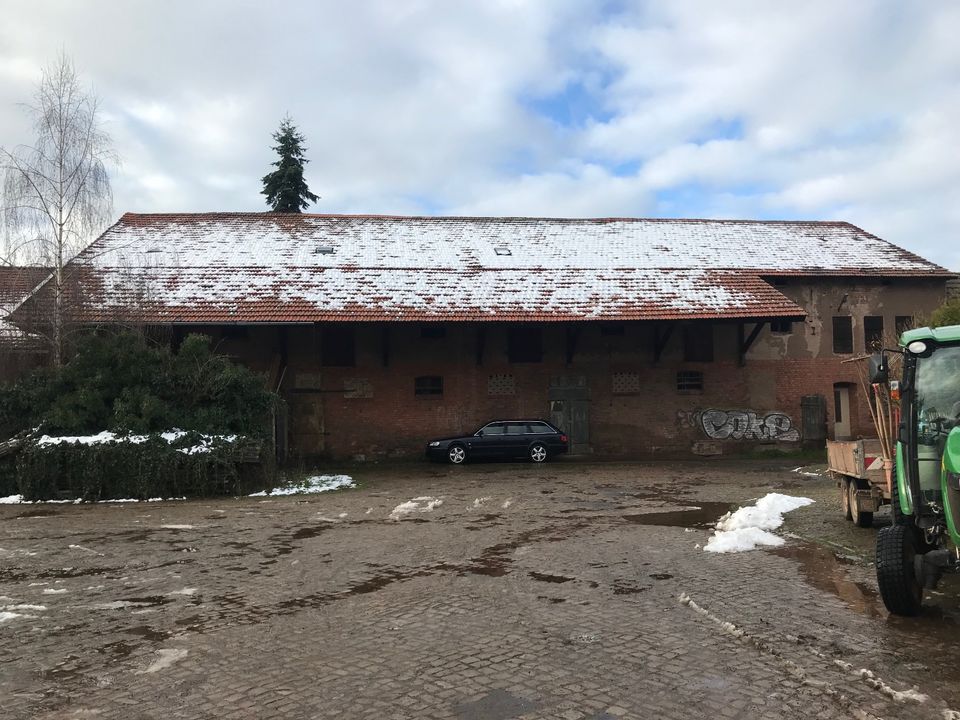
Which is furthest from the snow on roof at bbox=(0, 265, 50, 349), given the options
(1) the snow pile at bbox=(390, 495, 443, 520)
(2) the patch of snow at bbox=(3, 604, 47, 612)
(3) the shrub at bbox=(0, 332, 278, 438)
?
(2) the patch of snow at bbox=(3, 604, 47, 612)

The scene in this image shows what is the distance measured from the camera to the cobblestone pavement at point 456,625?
4484 mm

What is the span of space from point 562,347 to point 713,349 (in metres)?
5.42

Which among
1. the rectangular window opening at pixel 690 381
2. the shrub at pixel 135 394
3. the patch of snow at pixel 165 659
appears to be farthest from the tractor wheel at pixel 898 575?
the rectangular window opening at pixel 690 381

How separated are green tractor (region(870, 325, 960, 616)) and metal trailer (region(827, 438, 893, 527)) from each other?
116 inches

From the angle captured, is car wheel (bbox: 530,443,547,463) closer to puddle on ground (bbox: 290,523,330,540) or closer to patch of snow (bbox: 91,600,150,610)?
puddle on ground (bbox: 290,523,330,540)

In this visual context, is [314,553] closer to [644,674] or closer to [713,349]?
[644,674]

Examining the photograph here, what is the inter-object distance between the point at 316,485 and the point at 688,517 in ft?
30.0

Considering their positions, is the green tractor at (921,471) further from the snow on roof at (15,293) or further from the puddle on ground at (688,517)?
the snow on roof at (15,293)

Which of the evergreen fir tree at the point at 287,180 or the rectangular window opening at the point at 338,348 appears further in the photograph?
the evergreen fir tree at the point at 287,180

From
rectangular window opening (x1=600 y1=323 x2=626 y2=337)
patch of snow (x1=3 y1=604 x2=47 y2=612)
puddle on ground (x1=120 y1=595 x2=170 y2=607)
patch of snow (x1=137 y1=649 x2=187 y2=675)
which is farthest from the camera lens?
rectangular window opening (x1=600 y1=323 x2=626 y2=337)

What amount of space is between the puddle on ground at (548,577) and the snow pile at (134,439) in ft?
33.4

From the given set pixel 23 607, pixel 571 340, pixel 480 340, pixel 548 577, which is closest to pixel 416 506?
pixel 548 577

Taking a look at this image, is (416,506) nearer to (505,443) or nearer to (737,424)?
Result: (505,443)

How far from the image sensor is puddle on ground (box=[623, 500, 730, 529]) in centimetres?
1140
